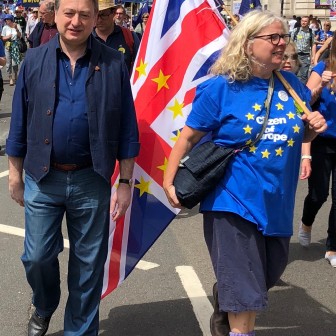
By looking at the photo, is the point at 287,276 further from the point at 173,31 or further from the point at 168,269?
the point at 173,31

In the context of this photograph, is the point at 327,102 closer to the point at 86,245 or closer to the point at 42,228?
the point at 86,245

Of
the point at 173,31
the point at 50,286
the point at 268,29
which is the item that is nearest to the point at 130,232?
the point at 50,286

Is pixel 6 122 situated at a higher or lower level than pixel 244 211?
lower

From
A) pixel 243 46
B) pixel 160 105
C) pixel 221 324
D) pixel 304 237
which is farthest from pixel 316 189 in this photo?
pixel 243 46

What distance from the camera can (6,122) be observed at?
40.2 ft

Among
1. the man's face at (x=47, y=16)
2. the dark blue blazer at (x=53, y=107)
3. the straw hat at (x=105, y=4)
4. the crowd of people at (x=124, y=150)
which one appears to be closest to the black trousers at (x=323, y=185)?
the crowd of people at (x=124, y=150)

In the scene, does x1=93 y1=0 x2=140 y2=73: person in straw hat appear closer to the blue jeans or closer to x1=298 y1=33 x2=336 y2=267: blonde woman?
x1=298 y1=33 x2=336 y2=267: blonde woman

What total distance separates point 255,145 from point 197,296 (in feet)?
5.48

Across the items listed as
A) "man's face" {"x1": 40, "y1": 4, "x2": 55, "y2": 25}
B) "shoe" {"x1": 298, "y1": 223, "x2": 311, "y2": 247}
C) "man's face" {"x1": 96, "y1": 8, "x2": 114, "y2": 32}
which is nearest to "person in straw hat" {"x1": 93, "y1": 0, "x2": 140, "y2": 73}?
"man's face" {"x1": 96, "y1": 8, "x2": 114, "y2": 32}

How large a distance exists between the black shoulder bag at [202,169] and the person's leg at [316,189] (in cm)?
202

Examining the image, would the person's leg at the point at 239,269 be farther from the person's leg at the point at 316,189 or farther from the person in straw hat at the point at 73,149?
the person's leg at the point at 316,189

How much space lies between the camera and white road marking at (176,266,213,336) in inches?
168

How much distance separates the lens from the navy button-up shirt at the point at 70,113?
3.35 meters

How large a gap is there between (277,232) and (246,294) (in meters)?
0.33
